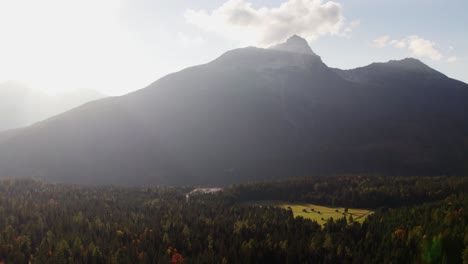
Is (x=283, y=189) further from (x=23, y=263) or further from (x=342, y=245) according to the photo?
(x=23, y=263)

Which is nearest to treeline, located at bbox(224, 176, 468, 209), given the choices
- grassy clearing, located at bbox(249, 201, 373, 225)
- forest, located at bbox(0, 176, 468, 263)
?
forest, located at bbox(0, 176, 468, 263)

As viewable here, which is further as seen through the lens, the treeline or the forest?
the treeline

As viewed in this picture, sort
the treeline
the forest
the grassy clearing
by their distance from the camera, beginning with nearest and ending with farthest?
the forest, the grassy clearing, the treeline

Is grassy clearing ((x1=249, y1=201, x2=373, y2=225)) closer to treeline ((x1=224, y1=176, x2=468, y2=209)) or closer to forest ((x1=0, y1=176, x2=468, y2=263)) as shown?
forest ((x1=0, y1=176, x2=468, y2=263))

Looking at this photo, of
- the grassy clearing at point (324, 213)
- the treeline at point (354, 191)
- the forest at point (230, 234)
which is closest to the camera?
the forest at point (230, 234)

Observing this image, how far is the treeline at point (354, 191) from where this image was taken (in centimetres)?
9938

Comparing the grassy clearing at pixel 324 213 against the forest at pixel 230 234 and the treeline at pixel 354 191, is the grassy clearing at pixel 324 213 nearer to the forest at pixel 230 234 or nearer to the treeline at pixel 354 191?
the forest at pixel 230 234

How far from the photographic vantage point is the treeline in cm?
9938

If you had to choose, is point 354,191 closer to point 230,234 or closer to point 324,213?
point 324,213

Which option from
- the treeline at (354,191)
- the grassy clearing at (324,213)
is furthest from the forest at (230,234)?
the grassy clearing at (324,213)

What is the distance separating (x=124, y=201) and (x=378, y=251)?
80.2 m

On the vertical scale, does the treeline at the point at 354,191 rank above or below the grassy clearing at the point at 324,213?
above

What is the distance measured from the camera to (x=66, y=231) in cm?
6694

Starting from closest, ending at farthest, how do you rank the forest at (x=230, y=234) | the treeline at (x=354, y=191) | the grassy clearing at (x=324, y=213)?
the forest at (x=230, y=234), the grassy clearing at (x=324, y=213), the treeline at (x=354, y=191)
